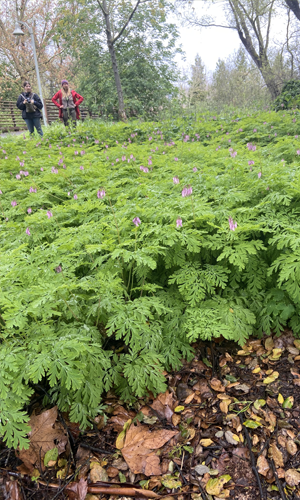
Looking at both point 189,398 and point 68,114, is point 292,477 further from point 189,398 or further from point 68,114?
point 68,114

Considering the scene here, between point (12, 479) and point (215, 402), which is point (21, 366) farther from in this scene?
point (215, 402)

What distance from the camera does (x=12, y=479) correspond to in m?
1.95

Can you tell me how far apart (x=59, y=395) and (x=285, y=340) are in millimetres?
2068

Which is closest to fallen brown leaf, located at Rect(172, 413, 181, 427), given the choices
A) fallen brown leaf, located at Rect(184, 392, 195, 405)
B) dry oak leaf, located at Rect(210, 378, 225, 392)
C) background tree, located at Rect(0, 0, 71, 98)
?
fallen brown leaf, located at Rect(184, 392, 195, 405)

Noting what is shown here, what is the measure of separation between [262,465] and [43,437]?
1505mm

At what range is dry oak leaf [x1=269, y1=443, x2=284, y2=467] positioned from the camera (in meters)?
1.96

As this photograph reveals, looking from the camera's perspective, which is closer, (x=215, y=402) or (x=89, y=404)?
(x=89, y=404)

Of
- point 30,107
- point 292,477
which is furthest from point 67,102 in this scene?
point 292,477

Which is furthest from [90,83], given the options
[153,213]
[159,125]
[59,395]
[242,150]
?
[59,395]

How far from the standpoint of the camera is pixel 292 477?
1881 millimetres

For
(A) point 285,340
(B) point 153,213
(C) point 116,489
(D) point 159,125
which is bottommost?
(C) point 116,489

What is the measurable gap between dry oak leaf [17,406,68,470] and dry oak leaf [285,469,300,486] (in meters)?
1.49

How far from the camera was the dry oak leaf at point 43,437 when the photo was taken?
6.81ft

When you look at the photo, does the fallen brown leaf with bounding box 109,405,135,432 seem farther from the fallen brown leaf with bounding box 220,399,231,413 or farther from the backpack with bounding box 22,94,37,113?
the backpack with bounding box 22,94,37,113
